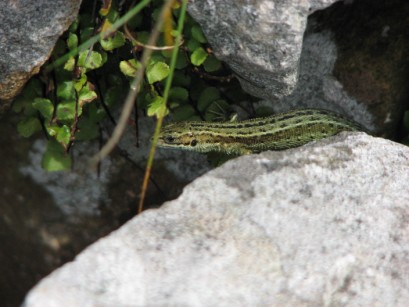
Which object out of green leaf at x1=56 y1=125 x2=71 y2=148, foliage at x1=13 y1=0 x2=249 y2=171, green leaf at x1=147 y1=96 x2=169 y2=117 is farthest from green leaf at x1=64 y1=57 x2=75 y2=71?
green leaf at x1=147 y1=96 x2=169 y2=117

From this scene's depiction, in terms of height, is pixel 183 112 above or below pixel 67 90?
below

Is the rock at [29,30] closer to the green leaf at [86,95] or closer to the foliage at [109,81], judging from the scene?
the foliage at [109,81]

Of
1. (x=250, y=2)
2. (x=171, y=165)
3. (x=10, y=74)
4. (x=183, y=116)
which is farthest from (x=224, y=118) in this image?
(x=10, y=74)

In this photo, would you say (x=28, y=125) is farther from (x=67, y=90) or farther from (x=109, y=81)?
(x=109, y=81)

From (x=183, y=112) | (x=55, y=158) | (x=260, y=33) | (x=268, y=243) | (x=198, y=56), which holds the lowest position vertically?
(x=55, y=158)

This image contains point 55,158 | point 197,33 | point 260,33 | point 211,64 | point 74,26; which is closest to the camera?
point 260,33

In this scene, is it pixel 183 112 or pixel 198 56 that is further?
pixel 183 112

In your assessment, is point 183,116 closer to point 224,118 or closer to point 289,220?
point 224,118

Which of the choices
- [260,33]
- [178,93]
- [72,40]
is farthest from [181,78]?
[260,33]
